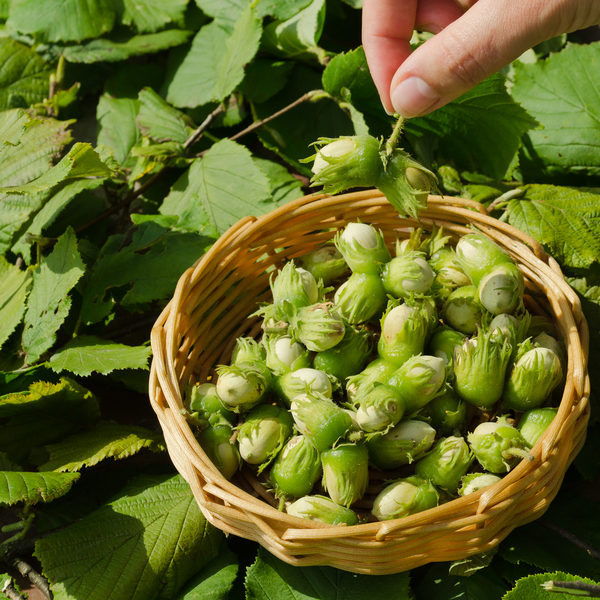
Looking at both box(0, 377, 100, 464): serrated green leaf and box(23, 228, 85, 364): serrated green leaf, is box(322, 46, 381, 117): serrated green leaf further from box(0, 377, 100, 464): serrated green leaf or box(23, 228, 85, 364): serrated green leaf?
box(0, 377, 100, 464): serrated green leaf

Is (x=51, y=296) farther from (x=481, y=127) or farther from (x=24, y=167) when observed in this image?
(x=481, y=127)

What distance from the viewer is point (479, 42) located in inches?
43.9

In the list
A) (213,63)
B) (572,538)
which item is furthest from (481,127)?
(572,538)

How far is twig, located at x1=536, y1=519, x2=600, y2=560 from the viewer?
1318 millimetres

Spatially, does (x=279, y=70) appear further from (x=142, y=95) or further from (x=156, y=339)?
(x=156, y=339)

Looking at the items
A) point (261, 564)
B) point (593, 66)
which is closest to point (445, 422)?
point (261, 564)

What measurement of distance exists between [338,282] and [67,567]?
1.02 m

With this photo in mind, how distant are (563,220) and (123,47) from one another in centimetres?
194

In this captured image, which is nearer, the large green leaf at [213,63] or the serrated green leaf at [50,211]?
the serrated green leaf at [50,211]

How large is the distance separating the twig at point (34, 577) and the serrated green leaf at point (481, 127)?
173 centimetres

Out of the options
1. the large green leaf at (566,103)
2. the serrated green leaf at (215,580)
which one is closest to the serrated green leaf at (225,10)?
the large green leaf at (566,103)

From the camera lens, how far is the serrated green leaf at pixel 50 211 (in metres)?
→ 1.90

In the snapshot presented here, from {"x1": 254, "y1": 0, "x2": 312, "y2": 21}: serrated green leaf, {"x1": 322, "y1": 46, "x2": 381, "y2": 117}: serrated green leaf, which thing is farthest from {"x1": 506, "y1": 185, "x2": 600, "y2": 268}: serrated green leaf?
{"x1": 254, "y1": 0, "x2": 312, "y2": 21}: serrated green leaf

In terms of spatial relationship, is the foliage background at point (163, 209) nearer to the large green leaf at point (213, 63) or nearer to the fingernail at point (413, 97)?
the large green leaf at point (213, 63)
